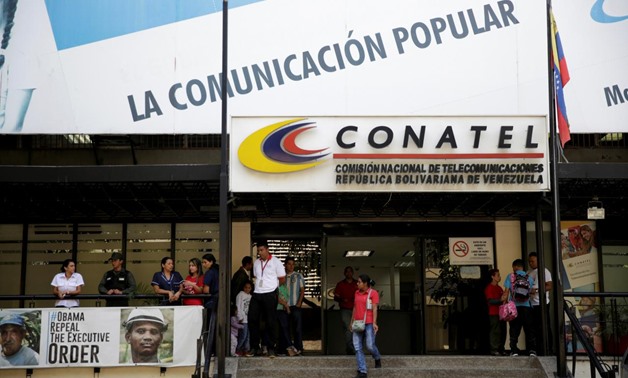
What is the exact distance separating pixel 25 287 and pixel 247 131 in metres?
6.78

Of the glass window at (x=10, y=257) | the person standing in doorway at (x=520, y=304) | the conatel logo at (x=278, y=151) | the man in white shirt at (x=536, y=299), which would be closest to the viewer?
the conatel logo at (x=278, y=151)

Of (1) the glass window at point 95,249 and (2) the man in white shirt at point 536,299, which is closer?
(2) the man in white shirt at point 536,299

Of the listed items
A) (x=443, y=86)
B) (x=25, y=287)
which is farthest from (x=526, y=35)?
(x=25, y=287)

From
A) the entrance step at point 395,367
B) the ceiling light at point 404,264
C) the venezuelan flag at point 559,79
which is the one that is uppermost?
the venezuelan flag at point 559,79

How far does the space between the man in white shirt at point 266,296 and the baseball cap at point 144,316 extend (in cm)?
193

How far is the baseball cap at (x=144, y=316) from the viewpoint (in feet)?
46.0

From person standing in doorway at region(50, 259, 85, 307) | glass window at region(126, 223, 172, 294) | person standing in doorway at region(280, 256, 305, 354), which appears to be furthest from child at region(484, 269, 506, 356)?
person standing in doorway at region(50, 259, 85, 307)

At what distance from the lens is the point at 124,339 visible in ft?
46.0

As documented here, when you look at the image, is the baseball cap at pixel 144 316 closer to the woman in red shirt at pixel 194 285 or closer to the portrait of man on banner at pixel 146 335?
the portrait of man on banner at pixel 146 335

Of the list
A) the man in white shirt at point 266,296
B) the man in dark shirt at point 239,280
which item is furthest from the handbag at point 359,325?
the man in dark shirt at point 239,280

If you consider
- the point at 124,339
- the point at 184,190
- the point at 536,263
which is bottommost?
the point at 124,339

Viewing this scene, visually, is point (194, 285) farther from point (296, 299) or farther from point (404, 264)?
point (404, 264)

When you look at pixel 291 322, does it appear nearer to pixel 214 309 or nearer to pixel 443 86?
pixel 214 309

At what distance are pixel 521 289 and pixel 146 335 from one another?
6457 millimetres
